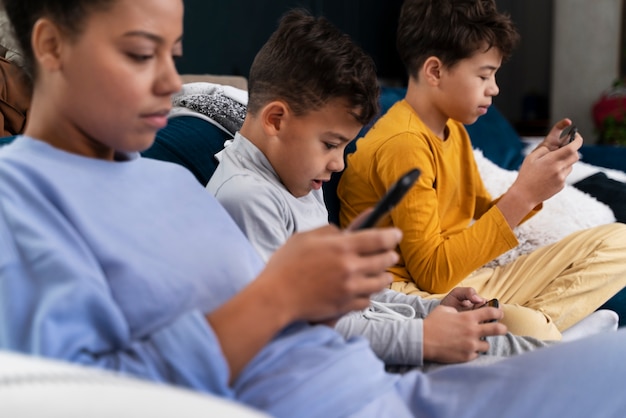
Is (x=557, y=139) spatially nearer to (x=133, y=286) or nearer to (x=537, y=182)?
(x=537, y=182)

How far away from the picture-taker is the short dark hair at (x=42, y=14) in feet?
2.62

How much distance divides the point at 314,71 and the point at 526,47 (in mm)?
5811

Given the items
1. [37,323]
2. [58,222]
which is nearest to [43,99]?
[58,222]

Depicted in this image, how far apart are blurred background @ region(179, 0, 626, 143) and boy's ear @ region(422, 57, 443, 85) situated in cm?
159

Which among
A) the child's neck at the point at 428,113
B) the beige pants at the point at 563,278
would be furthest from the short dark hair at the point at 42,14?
the child's neck at the point at 428,113

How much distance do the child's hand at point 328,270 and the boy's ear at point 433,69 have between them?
46.4 inches

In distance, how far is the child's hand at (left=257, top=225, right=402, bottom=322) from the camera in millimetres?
735

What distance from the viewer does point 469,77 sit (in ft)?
6.10

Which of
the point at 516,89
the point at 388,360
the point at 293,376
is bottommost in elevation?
the point at 516,89

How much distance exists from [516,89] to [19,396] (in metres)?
6.50

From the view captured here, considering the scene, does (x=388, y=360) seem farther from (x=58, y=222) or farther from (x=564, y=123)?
(x=564, y=123)

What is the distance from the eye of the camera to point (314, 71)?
48.5 inches

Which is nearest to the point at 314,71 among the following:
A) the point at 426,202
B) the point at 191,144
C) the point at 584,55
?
the point at 191,144

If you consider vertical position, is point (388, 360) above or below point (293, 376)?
below
